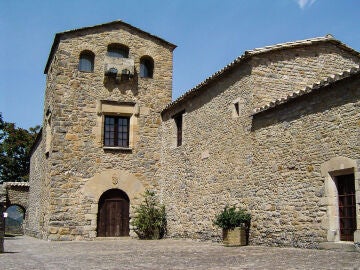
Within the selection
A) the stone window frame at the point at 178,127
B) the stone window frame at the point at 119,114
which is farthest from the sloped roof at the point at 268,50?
the stone window frame at the point at 119,114

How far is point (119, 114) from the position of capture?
15922 millimetres

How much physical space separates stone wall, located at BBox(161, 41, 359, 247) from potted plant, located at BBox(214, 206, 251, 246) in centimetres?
24

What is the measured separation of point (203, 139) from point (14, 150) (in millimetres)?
26491

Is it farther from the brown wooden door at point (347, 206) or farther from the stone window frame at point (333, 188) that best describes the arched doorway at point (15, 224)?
the brown wooden door at point (347, 206)

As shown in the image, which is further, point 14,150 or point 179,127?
point 14,150

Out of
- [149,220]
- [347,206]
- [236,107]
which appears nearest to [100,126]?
[149,220]

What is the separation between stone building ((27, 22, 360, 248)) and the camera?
9000 millimetres

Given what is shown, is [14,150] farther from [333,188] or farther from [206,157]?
[333,188]

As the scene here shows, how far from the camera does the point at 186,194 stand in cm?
1441

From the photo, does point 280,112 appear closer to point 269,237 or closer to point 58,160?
point 269,237

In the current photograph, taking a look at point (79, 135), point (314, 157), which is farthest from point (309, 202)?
point (79, 135)

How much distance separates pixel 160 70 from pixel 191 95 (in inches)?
113

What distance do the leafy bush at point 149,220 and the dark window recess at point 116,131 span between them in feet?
6.54

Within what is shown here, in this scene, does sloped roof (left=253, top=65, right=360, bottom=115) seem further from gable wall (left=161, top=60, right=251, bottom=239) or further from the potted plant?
the potted plant
